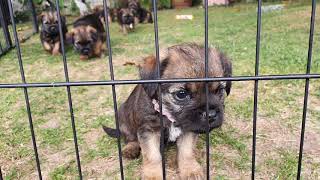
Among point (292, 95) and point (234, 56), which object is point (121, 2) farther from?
point (292, 95)

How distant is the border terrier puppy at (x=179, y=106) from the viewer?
84.1 inches

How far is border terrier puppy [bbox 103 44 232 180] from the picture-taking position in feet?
7.01

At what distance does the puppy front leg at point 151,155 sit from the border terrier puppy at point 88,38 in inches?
151

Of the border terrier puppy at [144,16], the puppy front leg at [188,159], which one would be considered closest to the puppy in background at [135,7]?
the border terrier puppy at [144,16]

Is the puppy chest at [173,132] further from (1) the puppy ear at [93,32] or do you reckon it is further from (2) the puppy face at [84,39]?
(1) the puppy ear at [93,32]

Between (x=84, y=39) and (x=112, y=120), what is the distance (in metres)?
3.11

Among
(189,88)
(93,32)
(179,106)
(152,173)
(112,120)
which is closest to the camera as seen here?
(189,88)

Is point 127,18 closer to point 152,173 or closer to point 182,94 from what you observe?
point 152,173

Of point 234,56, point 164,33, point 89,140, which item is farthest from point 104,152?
point 164,33

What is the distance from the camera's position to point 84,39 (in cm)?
627

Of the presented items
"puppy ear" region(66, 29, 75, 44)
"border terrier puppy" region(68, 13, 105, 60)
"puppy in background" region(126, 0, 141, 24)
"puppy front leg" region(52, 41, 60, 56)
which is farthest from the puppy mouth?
"puppy in background" region(126, 0, 141, 24)

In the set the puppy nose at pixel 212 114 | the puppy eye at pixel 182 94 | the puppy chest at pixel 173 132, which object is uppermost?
the puppy eye at pixel 182 94

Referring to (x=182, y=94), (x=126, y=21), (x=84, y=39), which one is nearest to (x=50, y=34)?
(x=84, y=39)

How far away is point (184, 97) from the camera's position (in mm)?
2168
